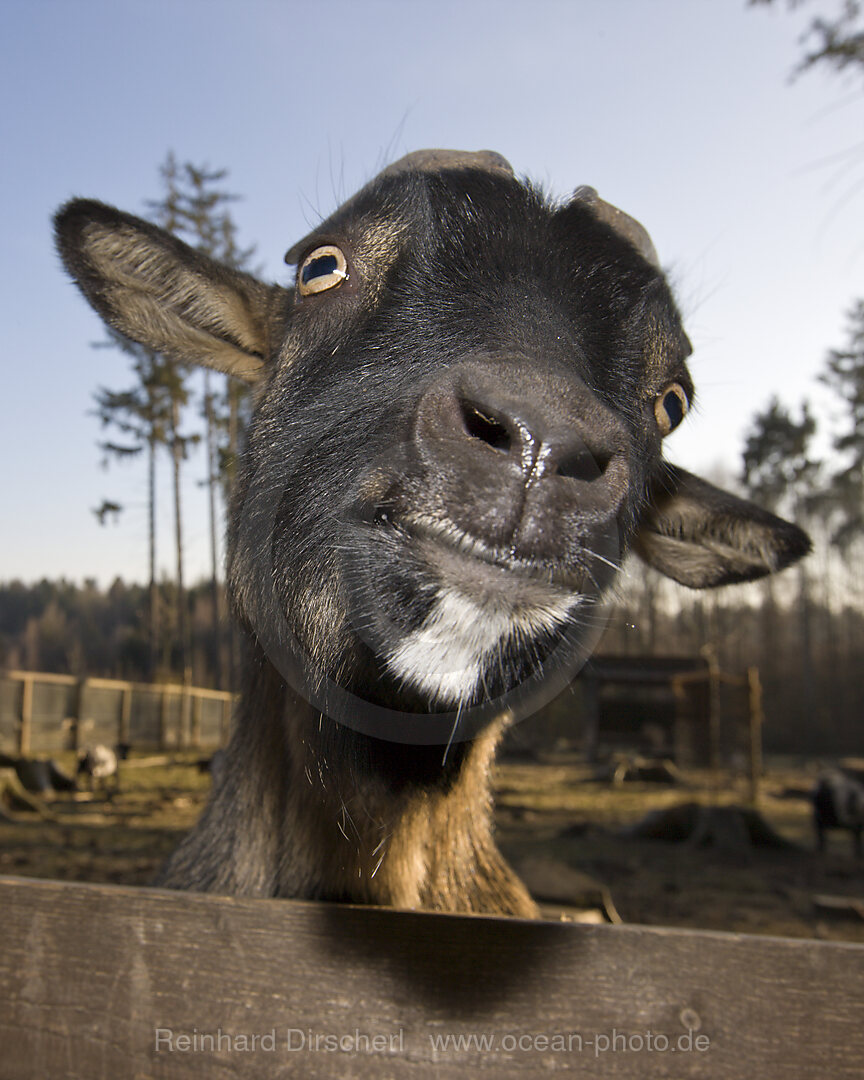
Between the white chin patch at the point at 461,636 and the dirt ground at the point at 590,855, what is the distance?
416 centimetres

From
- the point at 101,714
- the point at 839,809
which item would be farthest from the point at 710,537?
the point at 101,714

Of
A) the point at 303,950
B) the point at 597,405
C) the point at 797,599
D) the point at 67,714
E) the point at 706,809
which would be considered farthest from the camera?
the point at 797,599

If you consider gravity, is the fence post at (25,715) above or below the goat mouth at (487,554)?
below

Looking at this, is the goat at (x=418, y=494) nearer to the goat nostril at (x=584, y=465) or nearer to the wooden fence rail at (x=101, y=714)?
the goat nostril at (x=584, y=465)

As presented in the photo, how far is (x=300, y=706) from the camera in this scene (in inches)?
82.3

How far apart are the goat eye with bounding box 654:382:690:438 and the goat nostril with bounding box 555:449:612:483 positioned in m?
0.76

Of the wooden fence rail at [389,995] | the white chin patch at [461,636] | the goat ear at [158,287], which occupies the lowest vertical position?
the wooden fence rail at [389,995]

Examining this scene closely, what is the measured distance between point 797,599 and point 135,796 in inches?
1506

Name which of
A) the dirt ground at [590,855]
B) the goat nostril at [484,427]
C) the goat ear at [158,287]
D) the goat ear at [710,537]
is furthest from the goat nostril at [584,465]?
the dirt ground at [590,855]

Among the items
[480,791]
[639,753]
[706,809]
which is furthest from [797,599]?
[480,791]

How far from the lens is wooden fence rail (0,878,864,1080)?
1479 mm

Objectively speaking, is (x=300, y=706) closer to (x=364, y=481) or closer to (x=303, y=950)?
(x=303, y=950)

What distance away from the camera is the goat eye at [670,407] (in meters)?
2.15

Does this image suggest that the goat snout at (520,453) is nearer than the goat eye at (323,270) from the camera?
Yes
